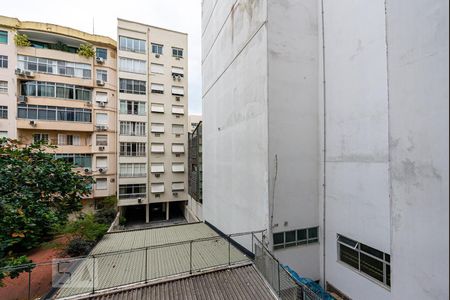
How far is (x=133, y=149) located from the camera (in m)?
23.8

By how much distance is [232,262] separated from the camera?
8617 mm

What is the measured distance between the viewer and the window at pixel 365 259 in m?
7.43

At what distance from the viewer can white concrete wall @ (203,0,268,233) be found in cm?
936

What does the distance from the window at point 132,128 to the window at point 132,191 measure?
5780 mm

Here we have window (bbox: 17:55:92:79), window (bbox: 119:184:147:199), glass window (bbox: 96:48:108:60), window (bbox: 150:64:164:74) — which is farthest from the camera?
window (bbox: 150:64:164:74)

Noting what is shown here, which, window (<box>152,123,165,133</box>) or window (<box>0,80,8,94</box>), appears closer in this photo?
window (<box>0,80,8,94</box>)

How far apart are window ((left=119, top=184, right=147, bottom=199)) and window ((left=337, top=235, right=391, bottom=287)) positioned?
20581mm

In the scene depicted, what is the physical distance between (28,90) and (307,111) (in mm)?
24509

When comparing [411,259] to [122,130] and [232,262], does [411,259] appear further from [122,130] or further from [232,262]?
[122,130]

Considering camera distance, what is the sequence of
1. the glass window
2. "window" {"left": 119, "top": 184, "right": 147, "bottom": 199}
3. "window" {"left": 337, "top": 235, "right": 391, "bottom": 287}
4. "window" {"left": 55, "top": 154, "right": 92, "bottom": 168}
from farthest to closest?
"window" {"left": 119, "top": 184, "right": 147, "bottom": 199}
the glass window
"window" {"left": 55, "top": 154, "right": 92, "bottom": 168}
"window" {"left": 337, "top": 235, "right": 391, "bottom": 287}

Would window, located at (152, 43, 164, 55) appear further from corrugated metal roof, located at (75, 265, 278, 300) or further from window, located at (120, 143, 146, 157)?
corrugated metal roof, located at (75, 265, 278, 300)

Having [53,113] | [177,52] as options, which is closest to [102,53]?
[53,113]

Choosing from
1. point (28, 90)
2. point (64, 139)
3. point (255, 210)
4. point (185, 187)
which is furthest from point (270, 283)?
point (28, 90)

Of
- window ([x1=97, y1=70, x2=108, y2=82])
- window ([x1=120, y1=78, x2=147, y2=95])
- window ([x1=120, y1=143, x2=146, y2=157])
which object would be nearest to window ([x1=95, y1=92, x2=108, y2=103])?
window ([x1=97, y1=70, x2=108, y2=82])
